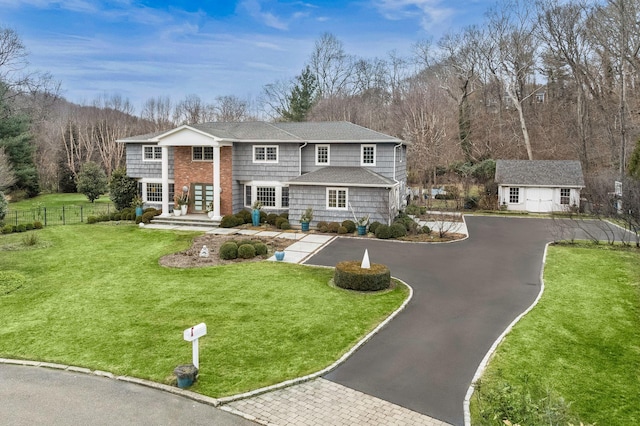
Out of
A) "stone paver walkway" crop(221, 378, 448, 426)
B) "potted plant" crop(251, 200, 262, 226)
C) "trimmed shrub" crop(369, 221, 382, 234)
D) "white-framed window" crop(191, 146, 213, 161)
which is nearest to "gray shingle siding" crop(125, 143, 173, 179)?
"white-framed window" crop(191, 146, 213, 161)

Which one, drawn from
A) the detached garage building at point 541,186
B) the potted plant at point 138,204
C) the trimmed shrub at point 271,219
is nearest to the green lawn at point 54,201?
the potted plant at point 138,204

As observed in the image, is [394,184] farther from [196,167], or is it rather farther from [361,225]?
[196,167]

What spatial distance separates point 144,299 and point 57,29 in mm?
Answer: 31259

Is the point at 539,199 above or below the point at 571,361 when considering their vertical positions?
above

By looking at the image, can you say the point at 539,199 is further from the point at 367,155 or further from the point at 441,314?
the point at 441,314

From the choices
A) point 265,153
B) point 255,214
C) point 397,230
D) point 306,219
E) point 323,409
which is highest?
point 265,153

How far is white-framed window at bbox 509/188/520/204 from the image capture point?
3581 cm

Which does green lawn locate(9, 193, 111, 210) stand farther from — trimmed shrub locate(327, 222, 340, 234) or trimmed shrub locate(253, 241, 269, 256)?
trimmed shrub locate(253, 241, 269, 256)

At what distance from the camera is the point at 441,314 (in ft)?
41.9

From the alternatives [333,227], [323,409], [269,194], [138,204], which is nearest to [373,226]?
[333,227]

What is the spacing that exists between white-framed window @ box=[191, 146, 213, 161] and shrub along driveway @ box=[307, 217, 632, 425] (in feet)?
36.3

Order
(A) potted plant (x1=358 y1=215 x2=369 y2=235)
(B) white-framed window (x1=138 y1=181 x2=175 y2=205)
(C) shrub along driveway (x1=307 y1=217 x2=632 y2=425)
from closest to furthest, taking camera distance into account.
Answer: (C) shrub along driveway (x1=307 y1=217 x2=632 y2=425) → (A) potted plant (x1=358 y1=215 x2=369 y2=235) → (B) white-framed window (x1=138 y1=181 x2=175 y2=205)

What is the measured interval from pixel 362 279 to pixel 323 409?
22.4 ft

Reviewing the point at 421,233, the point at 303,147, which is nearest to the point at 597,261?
the point at 421,233
